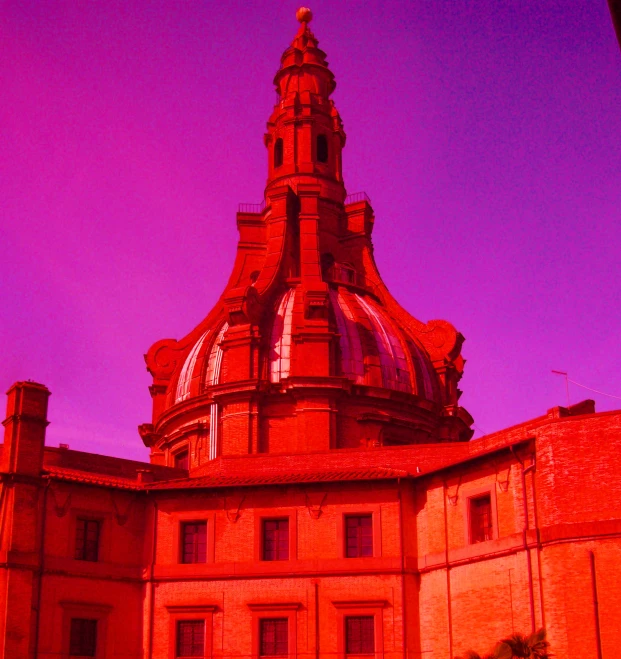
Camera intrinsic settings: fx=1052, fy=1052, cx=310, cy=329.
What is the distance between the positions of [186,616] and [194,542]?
108 inches

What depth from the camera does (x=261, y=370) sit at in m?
51.3

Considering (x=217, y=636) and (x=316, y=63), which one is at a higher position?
(x=316, y=63)

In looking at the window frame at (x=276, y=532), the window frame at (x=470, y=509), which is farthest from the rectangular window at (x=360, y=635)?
the window frame at (x=470, y=509)

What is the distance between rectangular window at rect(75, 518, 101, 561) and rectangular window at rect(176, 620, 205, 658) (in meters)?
4.05

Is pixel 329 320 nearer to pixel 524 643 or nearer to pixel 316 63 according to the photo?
pixel 316 63

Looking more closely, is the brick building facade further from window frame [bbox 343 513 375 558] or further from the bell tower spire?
the bell tower spire

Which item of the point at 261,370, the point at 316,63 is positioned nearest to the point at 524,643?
the point at 261,370

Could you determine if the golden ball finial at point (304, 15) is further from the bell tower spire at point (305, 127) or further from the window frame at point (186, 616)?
the window frame at point (186, 616)

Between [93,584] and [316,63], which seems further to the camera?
[316,63]

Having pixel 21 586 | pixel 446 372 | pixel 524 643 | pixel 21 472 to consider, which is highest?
pixel 446 372

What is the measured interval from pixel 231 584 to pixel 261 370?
599 inches

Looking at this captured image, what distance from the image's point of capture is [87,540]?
3828 cm

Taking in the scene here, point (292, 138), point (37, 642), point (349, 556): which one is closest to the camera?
point (37, 642)

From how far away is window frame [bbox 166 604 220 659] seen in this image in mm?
37344
